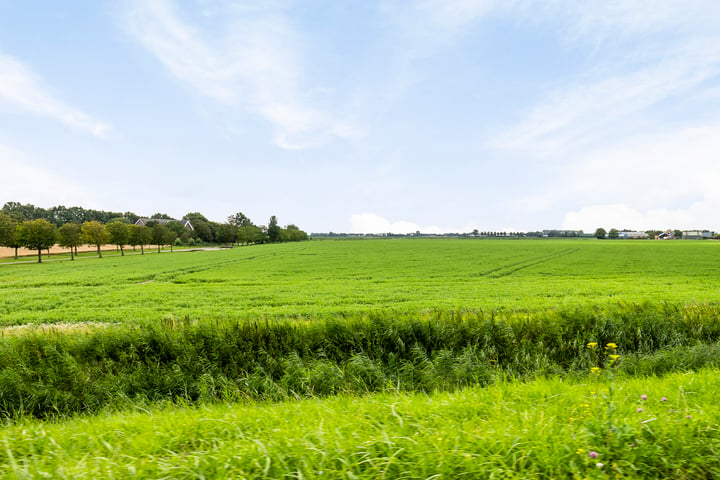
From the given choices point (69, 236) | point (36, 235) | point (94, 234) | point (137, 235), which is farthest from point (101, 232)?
point (36, 235)

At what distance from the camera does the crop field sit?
8.81 feet

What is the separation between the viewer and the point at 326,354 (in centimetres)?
982

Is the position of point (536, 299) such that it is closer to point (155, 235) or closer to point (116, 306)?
point (116, 306)

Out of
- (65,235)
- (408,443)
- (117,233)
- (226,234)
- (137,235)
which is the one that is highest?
(226,234)

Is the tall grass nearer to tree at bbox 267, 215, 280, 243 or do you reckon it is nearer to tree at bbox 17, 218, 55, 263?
tree at bbox 17, 218, 55, 263

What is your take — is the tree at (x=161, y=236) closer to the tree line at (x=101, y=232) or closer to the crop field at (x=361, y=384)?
the tree line at (x=101, y=232)

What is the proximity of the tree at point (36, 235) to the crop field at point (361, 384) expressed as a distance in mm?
52391

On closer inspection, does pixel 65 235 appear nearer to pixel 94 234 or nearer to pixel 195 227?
pixel 94 234

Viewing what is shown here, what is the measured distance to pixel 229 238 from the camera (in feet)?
441

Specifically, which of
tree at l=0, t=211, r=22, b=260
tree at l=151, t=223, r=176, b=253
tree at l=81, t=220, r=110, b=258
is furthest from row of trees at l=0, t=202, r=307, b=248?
tree at l=0, t=211, r=22, b=260

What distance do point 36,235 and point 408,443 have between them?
79.4 m

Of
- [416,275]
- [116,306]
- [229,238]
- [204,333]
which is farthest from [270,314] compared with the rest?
[229,238]

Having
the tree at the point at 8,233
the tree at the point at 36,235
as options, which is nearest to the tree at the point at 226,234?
the tree at the point at 8,233

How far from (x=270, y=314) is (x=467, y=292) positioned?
38.6 ft
